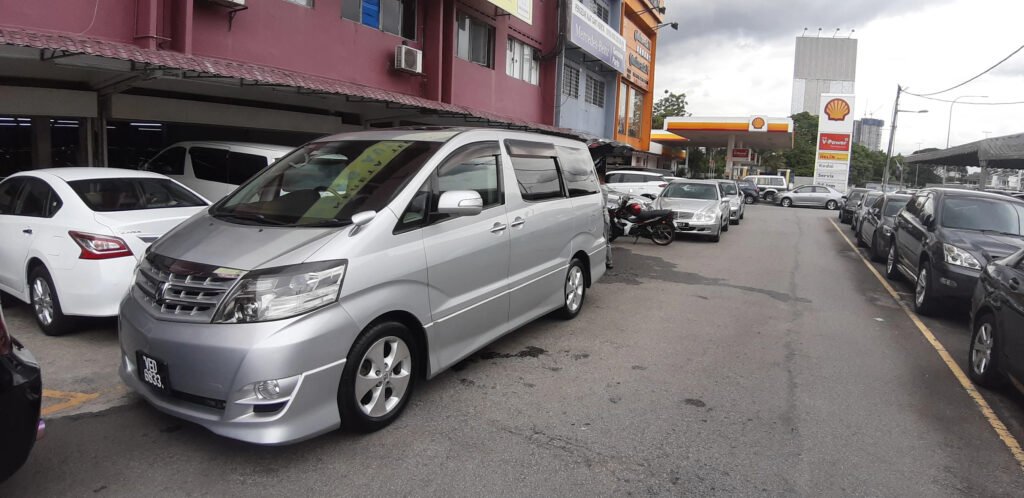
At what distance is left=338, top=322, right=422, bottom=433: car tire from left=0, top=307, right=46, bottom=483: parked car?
1.41 meters

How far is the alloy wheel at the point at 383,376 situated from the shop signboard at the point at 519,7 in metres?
14.2

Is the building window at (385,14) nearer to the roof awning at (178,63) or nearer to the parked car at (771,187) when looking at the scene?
the roof awning at (178,63)

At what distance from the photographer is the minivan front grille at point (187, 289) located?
Result: 137 inches

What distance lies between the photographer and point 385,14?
1480 centimetres

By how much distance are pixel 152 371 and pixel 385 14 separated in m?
12.8

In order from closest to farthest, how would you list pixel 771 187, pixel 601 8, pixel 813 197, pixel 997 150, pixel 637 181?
pixel 637 181 → pixel 997 150 → pixel 601 8 → pixel 813 197 → pixel 771 187

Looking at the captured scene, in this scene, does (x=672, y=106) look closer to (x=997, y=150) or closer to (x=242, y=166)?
(x=997, y=150)

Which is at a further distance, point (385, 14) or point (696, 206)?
point (696, 206)

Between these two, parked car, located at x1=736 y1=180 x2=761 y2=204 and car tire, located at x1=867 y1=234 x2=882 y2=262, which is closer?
car tire, located at x1=867 y1=234 x2=882 y2=262

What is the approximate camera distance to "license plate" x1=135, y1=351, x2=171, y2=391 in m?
3.53

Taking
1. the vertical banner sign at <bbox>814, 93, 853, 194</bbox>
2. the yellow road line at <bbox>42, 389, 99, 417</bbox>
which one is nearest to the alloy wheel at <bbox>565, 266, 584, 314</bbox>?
the yellow road line at <bbox>42, 389, 99, 417</bbox>

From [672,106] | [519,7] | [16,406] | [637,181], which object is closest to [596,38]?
[637,181]

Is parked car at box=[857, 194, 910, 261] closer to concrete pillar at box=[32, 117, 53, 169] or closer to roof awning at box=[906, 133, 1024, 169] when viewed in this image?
roof awning at box=[906, 133, 1024, 169]

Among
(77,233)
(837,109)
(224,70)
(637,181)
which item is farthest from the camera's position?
(837,109)
